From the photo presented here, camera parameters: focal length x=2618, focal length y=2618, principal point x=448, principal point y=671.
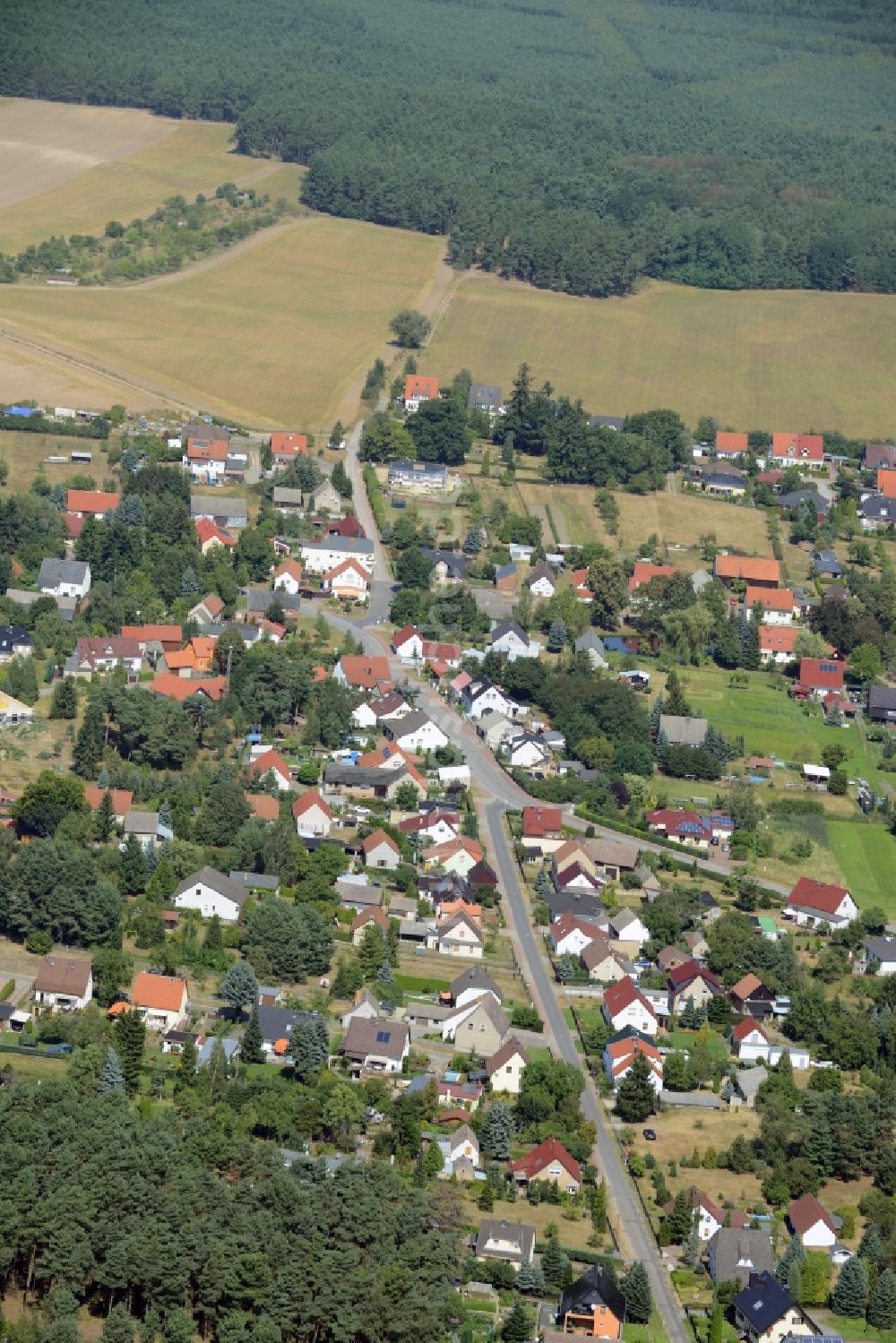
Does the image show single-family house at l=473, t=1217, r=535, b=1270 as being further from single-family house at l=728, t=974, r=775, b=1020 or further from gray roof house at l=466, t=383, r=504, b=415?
gray roof house at l=466, t=383, r=504, b=415

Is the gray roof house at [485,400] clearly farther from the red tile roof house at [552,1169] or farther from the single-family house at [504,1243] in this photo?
the single-family house at [504,1243]

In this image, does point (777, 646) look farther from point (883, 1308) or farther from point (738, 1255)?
point (883, 1308)

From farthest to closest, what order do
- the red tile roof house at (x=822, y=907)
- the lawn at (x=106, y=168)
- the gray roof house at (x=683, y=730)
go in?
the lawn at (x=106, y=168) < the gray roof house at (x=683, y=730) < the red tile roof house at (x=822, y=907)

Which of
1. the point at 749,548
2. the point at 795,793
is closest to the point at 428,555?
the point at 749,548

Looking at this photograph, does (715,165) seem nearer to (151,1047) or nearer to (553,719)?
(553,719)

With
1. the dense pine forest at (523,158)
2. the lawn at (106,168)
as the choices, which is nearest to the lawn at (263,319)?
the dense pine forest at (523,158)

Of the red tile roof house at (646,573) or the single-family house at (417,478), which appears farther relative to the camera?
the single-family house at (417,478)
